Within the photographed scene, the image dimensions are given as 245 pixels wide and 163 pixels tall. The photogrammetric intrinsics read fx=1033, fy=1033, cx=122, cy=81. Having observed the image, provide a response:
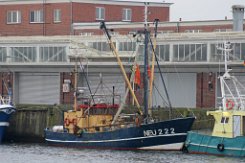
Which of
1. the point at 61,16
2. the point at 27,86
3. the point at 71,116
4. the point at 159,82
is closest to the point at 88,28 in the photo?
the point at 61,16

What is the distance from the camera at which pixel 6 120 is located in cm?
8788

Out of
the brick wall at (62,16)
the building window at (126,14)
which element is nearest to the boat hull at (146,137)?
the brick wall at (62,16)

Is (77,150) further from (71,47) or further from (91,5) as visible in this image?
(91,5)

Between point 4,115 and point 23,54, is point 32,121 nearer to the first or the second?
point 4,115

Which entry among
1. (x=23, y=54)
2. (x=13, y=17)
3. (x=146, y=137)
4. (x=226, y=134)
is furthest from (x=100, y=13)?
(x=226, y=134)

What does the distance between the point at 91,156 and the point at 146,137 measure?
596cm

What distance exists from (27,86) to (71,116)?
2032cm

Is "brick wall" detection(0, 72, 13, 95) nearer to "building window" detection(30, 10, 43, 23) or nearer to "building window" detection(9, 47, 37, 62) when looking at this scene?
"building window" detection(9, 47, 37, 62)

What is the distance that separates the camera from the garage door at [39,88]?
325ft

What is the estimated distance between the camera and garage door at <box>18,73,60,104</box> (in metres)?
98.9

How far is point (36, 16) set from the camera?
120 meters

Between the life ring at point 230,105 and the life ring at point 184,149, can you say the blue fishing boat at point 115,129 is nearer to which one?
the life ring at point 184,149

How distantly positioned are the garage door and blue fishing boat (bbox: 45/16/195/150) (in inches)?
558

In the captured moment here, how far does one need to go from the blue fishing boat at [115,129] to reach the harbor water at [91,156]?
1.23 metres
